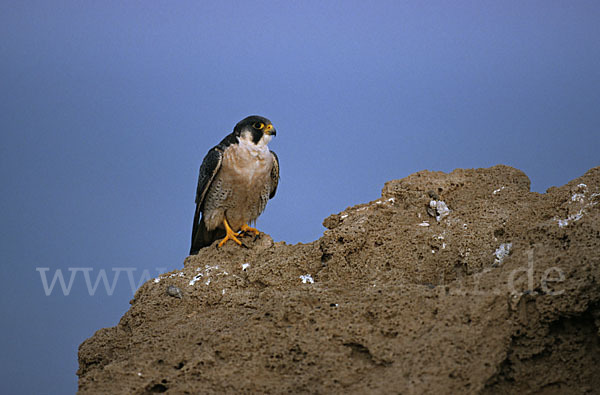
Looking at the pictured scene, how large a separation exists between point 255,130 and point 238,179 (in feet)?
1.95

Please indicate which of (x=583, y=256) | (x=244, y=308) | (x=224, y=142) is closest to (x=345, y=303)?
(x=244, y=308)

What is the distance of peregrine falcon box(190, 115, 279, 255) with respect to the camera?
6.16 m

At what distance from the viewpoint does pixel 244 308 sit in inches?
173

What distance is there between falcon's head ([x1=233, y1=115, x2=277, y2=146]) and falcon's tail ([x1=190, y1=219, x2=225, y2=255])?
4.12 ft

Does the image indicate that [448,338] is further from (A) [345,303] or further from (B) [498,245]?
(B) [498,245]

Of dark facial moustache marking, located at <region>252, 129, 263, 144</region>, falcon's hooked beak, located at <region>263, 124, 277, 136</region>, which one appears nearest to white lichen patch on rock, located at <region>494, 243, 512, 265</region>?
falcon's hooked beak, located at <region>263, 124, 277, 136</region>

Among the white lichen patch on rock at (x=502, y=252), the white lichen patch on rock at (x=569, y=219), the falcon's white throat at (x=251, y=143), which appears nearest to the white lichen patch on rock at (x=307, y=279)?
the white lichen patch on rock at (x=502, y=252)

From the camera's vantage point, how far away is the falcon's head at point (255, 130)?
6.07 metres

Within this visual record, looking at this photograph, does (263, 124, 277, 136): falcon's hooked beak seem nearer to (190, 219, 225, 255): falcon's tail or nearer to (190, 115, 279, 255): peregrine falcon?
(190, 115, 279, 255): peregrine falcon

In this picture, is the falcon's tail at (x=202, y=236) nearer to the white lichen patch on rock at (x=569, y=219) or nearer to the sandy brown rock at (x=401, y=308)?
the sandy brown rock at (x=401, y=308)

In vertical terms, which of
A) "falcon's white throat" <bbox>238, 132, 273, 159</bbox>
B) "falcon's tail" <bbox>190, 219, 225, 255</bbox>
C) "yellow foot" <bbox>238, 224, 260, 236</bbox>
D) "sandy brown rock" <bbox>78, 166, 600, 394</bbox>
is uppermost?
"falcon's white throat" <bbox>238, 132, 273, 159</bbox>

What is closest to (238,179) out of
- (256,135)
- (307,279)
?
(256,135)

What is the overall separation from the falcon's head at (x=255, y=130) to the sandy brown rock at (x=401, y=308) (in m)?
1.54

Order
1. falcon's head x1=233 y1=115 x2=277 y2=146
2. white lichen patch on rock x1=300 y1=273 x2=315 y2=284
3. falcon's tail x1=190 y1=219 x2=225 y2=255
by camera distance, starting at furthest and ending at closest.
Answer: falcon's tail x1=190 y1=219 x2=225 y2=255
falcon's head x1=233 y1=115 x2=277 y2=146
white lichen patch on rock x1=300 y1=273 x2=315 y2=284
